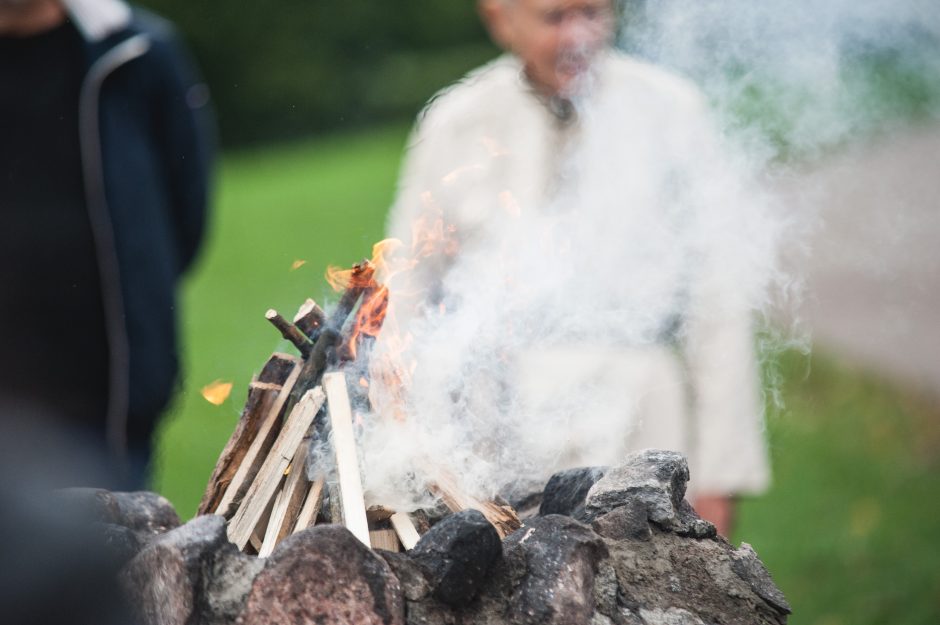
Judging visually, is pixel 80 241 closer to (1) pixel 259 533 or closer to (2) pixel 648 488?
(1) pixel 259 533

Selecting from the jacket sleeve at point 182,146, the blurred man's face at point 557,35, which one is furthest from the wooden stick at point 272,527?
the jacket sleeve at point 182,146

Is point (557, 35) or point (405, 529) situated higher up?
point (557, 35)

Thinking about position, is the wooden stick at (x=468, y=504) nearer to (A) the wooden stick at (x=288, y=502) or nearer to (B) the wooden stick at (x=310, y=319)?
(A) the wooden stick at (x=288, y=502)

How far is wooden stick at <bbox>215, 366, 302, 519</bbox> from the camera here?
107 inches

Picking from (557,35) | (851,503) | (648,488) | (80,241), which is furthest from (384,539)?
(851,503)

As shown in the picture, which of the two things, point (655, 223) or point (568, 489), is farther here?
point (655, 223)

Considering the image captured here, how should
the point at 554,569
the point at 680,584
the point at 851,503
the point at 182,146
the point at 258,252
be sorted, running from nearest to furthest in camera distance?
the point at 554,569 → the point at 680,584 → the point at 182,146 → the point at 851,503 → the point at 258,252

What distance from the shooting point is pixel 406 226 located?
3820mm

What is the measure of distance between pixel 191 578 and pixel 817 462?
5.12m

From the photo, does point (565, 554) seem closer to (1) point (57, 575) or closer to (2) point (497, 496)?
(2) point (497, 496)

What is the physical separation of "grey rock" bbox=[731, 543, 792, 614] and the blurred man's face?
1.85 meters

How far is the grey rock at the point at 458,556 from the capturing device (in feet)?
7.52

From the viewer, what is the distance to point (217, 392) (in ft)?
9.78

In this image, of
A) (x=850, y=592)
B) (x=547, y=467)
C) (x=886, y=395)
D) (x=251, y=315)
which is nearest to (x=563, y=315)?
(x=547, y=467)
